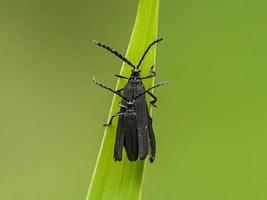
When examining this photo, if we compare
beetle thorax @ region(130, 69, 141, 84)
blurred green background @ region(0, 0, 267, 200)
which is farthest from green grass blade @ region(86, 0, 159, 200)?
blurred green background @ region(0, 0, 267, 200)

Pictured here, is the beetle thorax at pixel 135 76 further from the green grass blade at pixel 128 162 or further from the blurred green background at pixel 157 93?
the blurred green background at pixel 157 93

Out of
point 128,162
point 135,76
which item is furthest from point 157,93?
point 128,162

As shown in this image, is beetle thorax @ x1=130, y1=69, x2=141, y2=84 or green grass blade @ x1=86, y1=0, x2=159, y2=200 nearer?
green grass blade @ x1=86, y1=0, x2=159, y2=200

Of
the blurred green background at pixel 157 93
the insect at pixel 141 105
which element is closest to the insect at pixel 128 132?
the insect at pixel 141 105

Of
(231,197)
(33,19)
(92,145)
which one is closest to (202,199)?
(231,197)

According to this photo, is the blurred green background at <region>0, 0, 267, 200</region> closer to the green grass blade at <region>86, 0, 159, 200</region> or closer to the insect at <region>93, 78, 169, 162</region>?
the insect at <region>93, 78, 169, 162</region>

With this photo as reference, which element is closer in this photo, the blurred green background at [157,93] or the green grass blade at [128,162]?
the green grass blade at [128,162]
